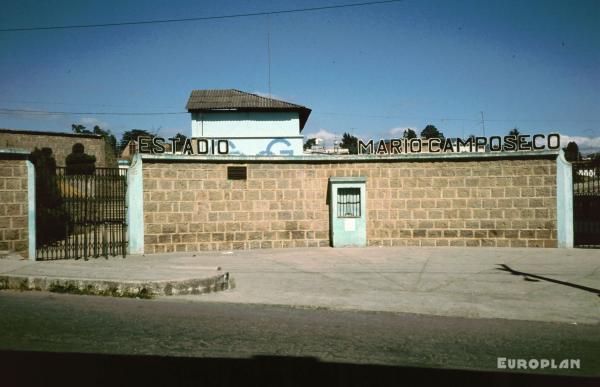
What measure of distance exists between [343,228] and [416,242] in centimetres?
266

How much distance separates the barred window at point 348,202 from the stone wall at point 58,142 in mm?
34506

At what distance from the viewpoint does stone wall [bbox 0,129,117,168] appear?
37.8 metres

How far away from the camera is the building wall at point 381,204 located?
46.9ft

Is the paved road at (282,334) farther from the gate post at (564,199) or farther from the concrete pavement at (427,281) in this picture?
the gate post at (564,199)

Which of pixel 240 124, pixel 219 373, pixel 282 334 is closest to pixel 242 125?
pixel 240 124

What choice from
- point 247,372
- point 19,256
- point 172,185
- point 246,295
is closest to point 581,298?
point 246,295

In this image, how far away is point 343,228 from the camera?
15.0 metres

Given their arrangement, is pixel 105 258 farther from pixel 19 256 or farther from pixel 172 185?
pixel 172 185

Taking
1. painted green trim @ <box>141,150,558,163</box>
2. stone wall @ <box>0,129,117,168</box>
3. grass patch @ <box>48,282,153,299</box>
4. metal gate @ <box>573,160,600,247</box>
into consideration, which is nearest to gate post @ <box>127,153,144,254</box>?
painted green trim @ <box>141,150,558,163</box>

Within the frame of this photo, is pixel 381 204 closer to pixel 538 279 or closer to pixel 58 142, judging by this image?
pixel 538 279

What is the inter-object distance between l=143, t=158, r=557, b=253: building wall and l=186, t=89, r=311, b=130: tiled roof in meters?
22.6

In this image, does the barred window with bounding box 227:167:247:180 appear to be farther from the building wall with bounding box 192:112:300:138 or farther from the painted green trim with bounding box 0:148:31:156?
the building wall with bounding box 192:112:300:138

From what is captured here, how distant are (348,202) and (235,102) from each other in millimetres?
25379

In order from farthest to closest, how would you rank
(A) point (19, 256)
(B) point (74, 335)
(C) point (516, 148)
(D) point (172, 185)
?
1. (C) point (516, 148)
2. (D) point (172, 185)
3. (A) point (19, 256)
4. (B) point (74, 335)
